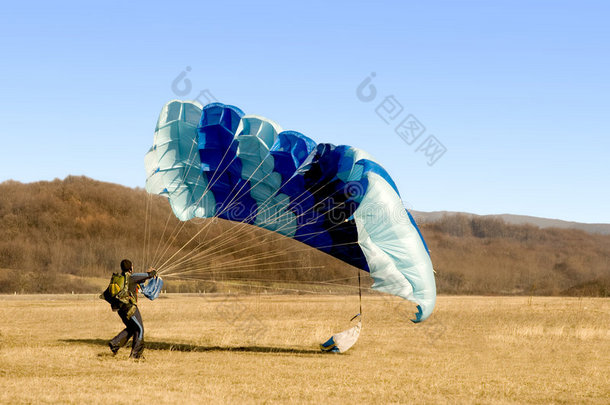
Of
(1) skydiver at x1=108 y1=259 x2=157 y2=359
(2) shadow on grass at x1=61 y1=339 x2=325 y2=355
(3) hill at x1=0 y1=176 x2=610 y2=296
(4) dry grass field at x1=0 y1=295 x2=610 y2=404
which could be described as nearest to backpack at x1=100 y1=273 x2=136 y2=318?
(1) skydiver at x1=108 y1=259 x2=157 y2=359

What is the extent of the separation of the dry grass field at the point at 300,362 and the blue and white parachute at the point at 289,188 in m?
1.99

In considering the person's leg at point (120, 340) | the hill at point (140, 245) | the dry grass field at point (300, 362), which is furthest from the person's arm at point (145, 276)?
the hill at point (140, 245)

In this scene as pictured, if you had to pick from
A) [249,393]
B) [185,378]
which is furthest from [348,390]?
[185,378]

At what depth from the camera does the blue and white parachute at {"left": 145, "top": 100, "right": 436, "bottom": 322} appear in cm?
1241

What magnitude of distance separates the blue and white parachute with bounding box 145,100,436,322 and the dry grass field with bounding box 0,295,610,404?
1989 millimetres

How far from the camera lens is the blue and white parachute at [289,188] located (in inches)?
488

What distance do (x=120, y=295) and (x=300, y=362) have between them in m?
3.64

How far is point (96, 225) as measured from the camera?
73.1 m

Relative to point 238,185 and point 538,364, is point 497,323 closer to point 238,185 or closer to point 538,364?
point 538,364

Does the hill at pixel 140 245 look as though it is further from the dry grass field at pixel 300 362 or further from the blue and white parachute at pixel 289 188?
the blue and white parachute at pixel 289 188

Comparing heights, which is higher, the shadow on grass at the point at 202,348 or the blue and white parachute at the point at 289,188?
the blue and white parachute at the point at 289,188

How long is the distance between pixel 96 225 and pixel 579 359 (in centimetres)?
6665

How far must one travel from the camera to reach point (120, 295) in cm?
1158

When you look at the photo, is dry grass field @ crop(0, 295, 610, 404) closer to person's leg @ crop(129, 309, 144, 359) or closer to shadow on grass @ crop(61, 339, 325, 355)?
shadow on grass @ crop(61, 339, 325, 355)
